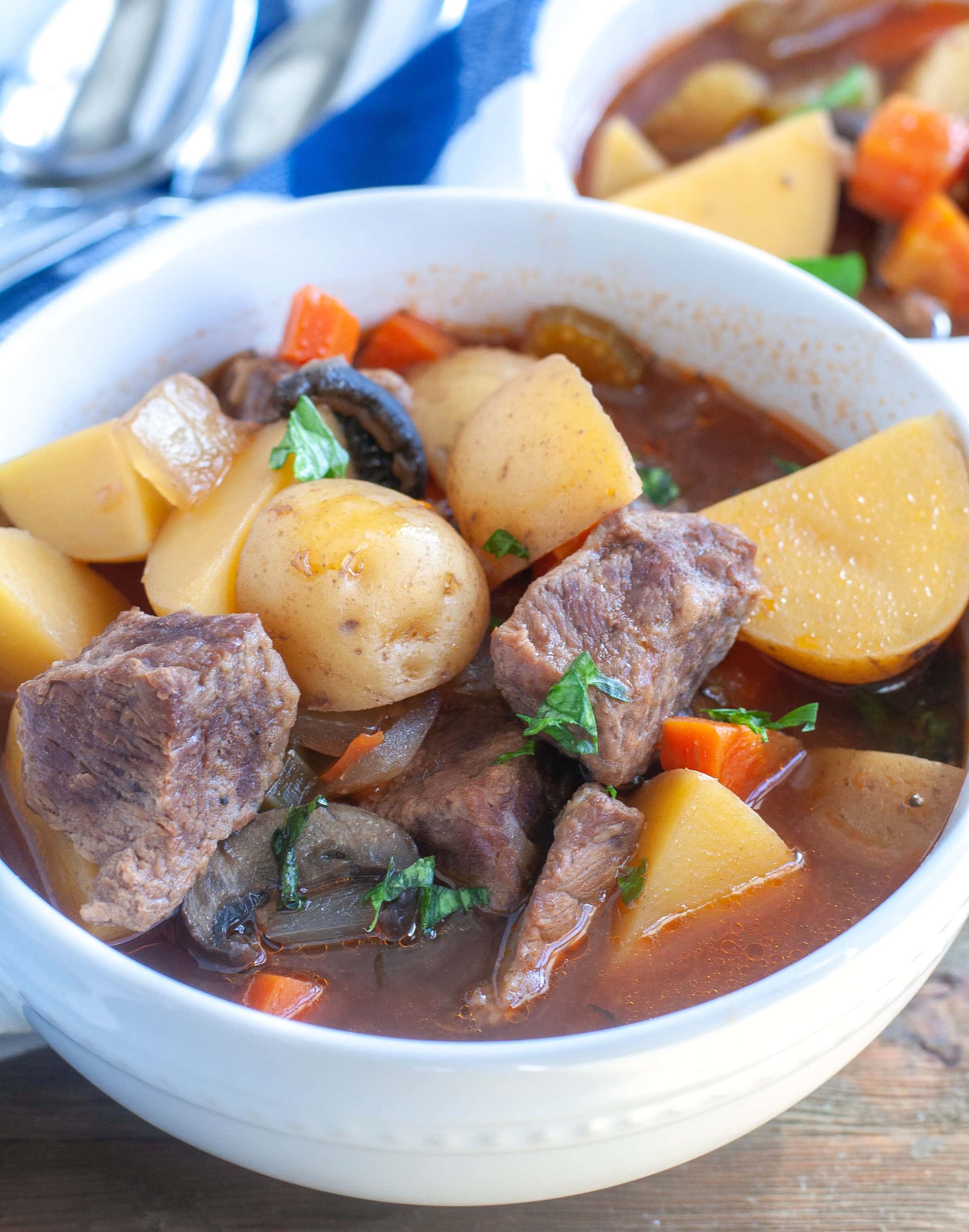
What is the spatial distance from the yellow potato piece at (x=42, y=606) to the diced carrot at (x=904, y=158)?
2.37 meters

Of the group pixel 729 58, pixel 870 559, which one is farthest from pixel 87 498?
pixel 729 58

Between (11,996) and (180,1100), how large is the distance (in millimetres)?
294

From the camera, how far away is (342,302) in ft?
7.63

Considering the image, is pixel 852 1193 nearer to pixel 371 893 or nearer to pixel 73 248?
pixel 371 893

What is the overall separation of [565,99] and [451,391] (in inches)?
62.6

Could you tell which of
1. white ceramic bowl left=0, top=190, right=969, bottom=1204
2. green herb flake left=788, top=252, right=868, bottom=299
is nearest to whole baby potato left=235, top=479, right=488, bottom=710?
white ceramic bowl left=0, top=190, right=969, bottom=1204

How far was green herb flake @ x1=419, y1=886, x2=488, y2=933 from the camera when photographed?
158 cm

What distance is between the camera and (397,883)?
159 cm

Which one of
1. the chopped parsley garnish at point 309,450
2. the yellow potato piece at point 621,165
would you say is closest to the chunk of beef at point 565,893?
the chopped parsley garnish at point 309,450

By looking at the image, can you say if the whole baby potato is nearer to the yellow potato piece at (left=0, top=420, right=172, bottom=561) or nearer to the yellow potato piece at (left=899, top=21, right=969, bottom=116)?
the yellow potato piece at (left=0, top=420, right=172, bottom=561)

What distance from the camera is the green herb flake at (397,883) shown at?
1569 millimetres

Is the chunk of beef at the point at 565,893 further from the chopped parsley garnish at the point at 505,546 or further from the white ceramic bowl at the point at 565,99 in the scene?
the white ceramic bowl at the point at 565,99

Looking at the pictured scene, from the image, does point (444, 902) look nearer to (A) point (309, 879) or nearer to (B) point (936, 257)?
(A) point (309, 879)

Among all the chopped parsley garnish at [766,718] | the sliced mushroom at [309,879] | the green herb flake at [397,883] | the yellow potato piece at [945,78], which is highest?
the sliced mushroom at [309,879]
